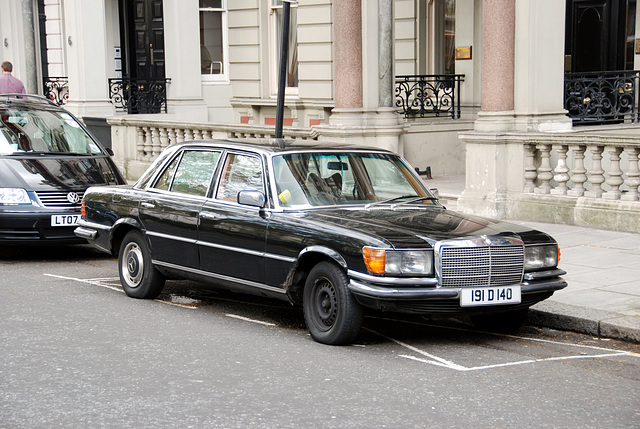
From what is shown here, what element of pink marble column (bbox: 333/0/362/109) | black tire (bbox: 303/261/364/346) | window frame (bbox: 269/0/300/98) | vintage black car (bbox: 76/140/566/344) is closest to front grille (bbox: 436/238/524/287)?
vintage black car (bbox: 76/140/566/344)

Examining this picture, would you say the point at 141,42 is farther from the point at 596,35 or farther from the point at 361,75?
the point at 596,35

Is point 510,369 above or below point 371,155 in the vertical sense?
below

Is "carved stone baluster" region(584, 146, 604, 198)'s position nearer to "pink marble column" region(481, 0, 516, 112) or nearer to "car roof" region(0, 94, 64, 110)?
"pink marble column" region(481, 0, 516, 112)

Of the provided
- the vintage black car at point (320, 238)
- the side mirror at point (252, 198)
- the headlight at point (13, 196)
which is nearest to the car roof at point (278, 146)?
the vintage black car at point (320, 238)

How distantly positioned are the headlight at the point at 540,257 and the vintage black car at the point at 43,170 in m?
6.14

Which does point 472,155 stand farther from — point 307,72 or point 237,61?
point 237,61

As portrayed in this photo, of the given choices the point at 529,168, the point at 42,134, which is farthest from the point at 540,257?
the point at 42,134

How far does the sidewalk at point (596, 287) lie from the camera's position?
781 cm

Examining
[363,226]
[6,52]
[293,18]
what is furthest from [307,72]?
[363,226]

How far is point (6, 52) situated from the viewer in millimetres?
30578

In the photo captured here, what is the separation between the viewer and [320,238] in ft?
23.8

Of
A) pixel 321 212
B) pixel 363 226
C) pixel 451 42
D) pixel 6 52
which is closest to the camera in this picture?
pixel 363 226

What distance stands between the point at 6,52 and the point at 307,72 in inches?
512

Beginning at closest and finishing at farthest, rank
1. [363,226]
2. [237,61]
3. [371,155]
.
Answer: [363,226], [371,155], [237,61]
